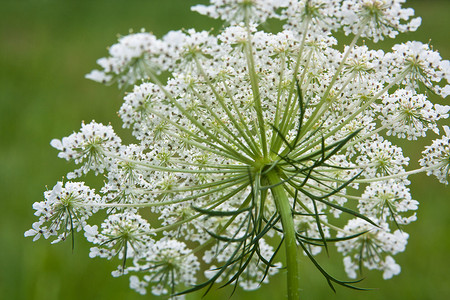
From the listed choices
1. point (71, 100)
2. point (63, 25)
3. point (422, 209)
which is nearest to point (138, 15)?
point (63, 25)

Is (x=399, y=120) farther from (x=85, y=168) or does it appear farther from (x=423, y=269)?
(x=423, y=269)

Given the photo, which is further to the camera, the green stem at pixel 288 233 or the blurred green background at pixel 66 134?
the blurred green background at pixel 66 134

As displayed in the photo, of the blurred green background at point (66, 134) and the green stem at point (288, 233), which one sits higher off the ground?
the blurred green background at point (66, 134)

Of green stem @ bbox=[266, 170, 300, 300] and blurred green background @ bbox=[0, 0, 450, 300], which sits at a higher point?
blurred green background @ bbox=[0, 0, 450, 300]

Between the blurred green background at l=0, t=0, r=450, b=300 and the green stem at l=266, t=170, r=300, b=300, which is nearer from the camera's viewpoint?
the green stem at l=266, t=170, r=300, b=300
